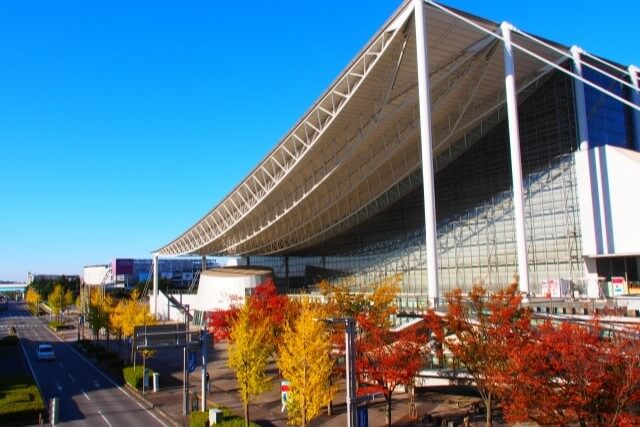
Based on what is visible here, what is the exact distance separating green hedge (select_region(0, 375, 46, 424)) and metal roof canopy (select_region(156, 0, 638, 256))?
19.2m

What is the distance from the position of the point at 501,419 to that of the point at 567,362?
8109mm

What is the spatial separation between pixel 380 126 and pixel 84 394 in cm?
2332

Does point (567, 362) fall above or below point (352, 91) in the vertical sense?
below

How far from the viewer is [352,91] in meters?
31.0

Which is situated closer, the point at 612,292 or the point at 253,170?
the point at 612,292

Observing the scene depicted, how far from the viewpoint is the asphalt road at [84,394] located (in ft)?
75.9

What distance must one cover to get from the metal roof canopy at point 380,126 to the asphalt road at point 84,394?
15.9m

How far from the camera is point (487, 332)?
1694 cm

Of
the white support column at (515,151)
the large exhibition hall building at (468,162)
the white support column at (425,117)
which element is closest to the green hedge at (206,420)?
the large exhibition hall building at (468,162)

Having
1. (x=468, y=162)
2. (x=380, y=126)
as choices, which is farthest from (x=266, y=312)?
(x=468, y=162)

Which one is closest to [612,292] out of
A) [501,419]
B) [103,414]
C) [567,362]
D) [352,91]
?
[501,419]

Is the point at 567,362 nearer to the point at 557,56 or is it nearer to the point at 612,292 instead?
the point at 612,292

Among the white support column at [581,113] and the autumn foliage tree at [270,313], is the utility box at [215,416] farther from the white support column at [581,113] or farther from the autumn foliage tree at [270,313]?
the white support column at [581,113]

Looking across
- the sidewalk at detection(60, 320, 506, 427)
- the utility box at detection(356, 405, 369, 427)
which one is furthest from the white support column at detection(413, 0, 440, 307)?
the utility box at detection(356, 405, 369, 427)
